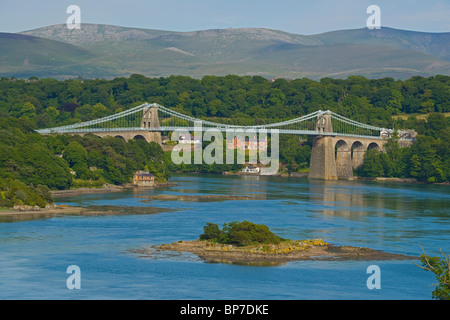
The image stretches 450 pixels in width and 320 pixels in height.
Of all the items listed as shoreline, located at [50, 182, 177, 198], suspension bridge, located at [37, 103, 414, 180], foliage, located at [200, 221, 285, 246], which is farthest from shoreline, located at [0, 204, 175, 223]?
suspension bridge, located at [37, 103, 414, 180]

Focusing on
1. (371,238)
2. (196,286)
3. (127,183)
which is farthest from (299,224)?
(127,183)

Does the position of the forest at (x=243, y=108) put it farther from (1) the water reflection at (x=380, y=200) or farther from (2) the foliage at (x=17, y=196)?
(2) the foliage at (x=17, y=196)

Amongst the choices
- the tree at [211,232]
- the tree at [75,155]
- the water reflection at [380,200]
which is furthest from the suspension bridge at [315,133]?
the tree at [211,232]

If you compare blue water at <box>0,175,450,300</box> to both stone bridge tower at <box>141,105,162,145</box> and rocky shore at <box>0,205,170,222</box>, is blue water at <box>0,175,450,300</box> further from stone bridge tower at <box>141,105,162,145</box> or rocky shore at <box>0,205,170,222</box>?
stone bridge tower at <box>141,105,162,145</box>

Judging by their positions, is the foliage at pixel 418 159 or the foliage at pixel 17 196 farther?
the foliage at pixel 418 159
